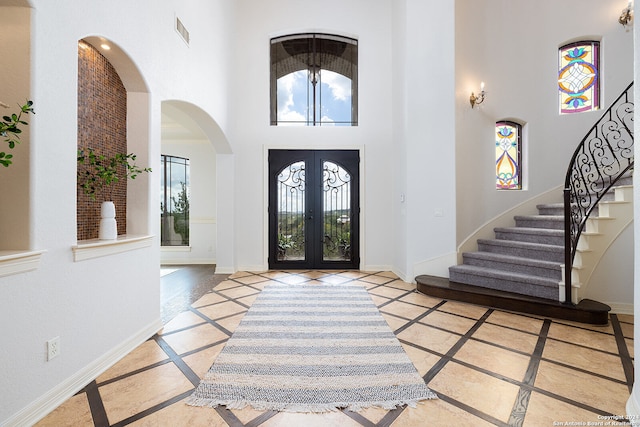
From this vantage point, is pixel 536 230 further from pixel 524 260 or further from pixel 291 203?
pixel 291 203

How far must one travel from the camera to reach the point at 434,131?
4.16 meters

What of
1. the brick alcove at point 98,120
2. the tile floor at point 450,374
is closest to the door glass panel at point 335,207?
the tile floor at point 450,374

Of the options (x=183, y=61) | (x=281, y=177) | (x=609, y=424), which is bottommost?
(x=609, y=424)

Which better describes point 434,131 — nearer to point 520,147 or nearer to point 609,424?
point 520,147

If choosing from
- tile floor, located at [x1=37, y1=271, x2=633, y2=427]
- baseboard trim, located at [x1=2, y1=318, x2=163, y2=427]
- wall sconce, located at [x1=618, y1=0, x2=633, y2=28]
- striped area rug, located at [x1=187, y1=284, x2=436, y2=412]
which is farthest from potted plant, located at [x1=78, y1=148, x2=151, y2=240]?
wall sconce, located at [x1=618, y1=0, x2=633, y2=28]

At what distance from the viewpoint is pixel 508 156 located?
15.8 feet

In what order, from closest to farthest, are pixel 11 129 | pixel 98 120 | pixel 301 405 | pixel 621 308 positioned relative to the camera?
pixel 11 129
pixel 301 405
pixel 98 120
pixel 621 308

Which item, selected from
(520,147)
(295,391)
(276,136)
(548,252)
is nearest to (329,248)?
(276,136)

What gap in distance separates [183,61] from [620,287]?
5.38 meters

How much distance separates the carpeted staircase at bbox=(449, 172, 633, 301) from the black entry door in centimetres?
196

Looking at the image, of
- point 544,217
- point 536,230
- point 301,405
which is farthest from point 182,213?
point 544,217

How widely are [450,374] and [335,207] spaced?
3532 mm

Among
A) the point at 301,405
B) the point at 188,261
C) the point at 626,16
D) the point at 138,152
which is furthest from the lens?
the point at 188,261

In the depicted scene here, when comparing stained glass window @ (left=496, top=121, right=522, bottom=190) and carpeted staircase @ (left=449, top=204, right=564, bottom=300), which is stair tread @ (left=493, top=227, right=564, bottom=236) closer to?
carpeted staircase @ (left=449, top=204, right=564, bottom=300)
